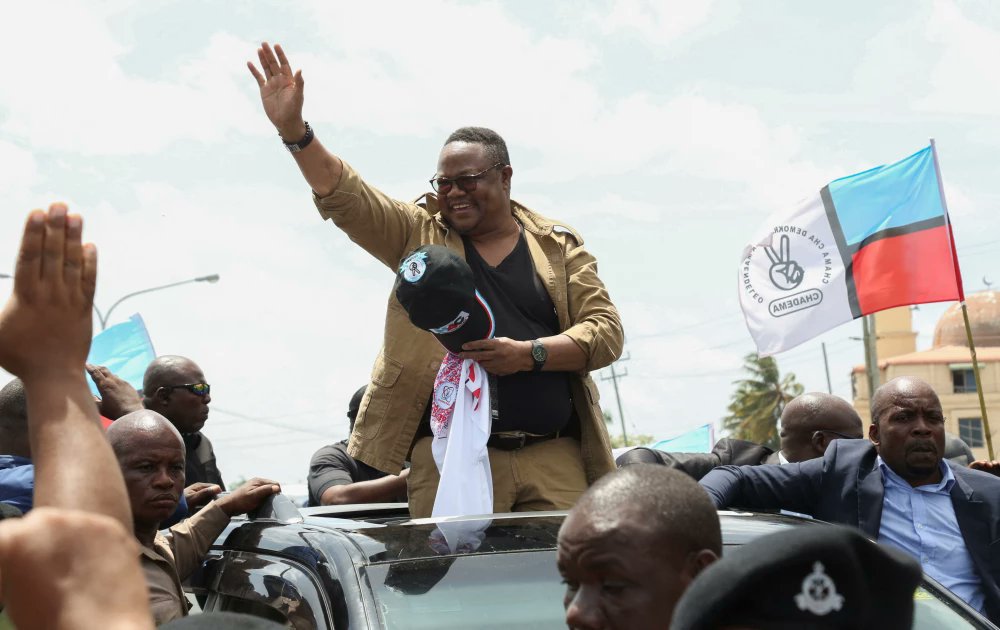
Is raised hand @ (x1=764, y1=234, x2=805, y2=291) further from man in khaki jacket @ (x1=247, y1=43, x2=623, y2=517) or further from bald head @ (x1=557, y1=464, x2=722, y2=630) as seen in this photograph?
bald head @ (x1=557, y1=464, x2=722, y2=630)

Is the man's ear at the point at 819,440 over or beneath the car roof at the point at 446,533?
beneath

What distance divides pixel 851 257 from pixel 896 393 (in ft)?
14.4

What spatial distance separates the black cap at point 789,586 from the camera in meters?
1.57

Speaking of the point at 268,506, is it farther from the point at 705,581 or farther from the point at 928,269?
the point at 928,269

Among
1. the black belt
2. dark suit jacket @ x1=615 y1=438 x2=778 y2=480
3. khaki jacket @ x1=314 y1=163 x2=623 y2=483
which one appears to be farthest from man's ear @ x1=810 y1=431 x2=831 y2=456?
the black belt

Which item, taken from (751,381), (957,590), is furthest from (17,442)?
(751,381)

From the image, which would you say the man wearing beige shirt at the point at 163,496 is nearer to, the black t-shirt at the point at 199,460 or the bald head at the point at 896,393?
the black t-shirt at the point at 199,460

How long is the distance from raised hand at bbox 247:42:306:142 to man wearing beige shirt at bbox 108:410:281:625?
1060 mm

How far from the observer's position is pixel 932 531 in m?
5.09

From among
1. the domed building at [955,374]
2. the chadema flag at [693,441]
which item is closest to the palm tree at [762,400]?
the domed building at [955,374]

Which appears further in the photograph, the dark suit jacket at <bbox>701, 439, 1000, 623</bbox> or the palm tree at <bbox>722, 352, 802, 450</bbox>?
the palm tree at <bbox>722, 352, 802, 450</bbox>

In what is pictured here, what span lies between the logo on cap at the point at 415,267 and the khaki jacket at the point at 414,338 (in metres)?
0.36

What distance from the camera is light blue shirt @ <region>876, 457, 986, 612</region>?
4.94 m

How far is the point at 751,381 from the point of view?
240 ft
